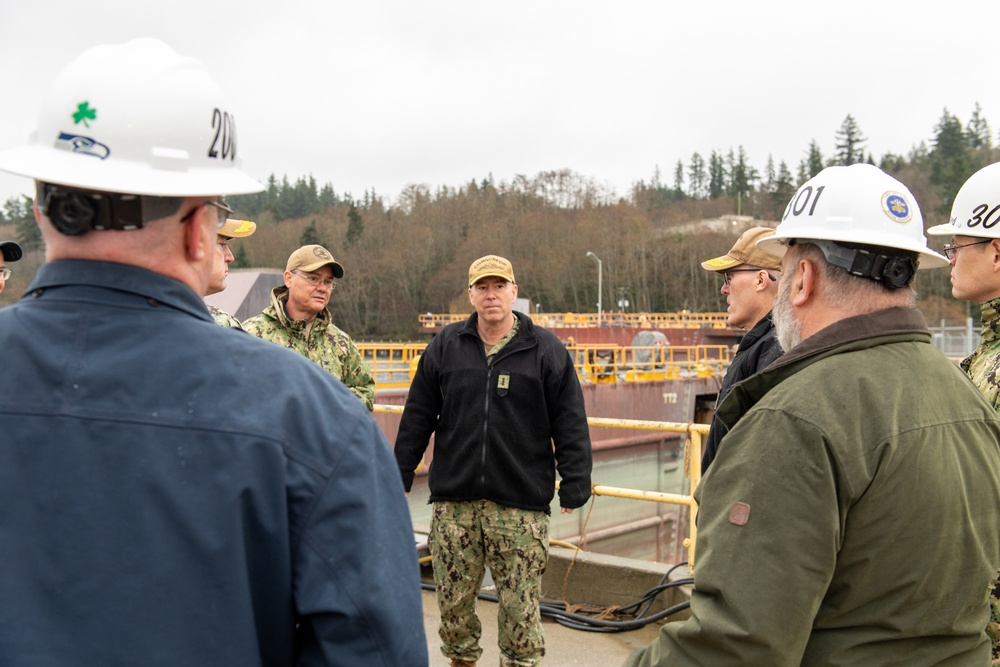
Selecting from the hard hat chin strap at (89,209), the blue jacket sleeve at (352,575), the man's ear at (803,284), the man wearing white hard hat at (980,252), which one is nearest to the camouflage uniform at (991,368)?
the man wearing white hard hat at (980,252)

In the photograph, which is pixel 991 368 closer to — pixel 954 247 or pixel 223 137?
pixel 954 247

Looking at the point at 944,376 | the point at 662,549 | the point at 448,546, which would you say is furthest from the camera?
the point at 662,549

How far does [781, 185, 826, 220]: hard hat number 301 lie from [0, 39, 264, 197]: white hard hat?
1400 mm

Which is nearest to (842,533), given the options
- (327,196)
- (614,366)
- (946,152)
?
(614,366)

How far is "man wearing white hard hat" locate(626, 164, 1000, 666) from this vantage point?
1.62 m

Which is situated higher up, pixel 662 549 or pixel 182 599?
pixel 182 599

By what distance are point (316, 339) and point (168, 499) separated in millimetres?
3751

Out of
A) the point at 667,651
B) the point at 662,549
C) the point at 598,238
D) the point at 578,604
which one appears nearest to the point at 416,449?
the point at 578,604

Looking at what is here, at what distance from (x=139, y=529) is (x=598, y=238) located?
8952 cm

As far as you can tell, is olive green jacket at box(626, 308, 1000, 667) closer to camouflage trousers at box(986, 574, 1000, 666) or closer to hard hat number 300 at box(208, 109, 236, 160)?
camouflage trousers at box(986, 574, 1000, 666)

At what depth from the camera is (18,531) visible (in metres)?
1.25

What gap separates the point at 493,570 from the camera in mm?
4395

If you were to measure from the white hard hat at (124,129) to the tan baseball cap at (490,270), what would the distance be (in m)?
3.19

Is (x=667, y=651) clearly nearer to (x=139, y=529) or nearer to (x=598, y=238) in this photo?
(x=139, y=529)
